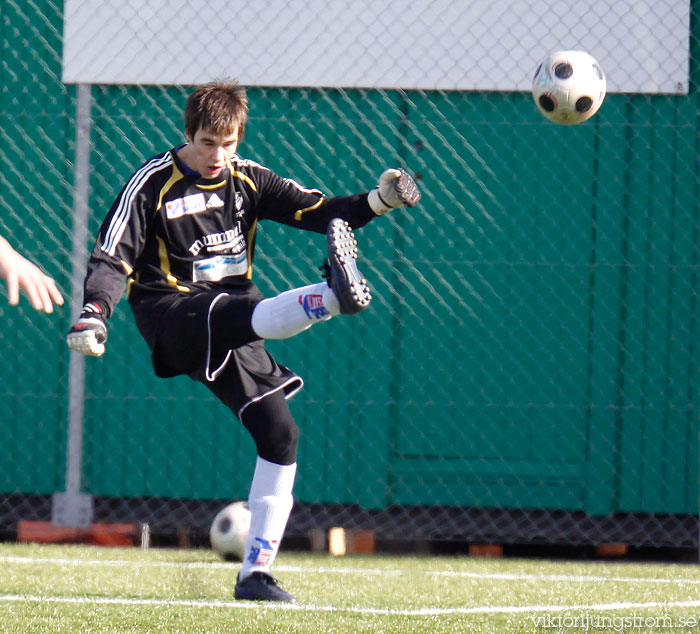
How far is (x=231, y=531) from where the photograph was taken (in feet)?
15.8

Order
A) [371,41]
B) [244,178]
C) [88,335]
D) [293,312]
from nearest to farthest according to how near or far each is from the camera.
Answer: [88,335] < [293,312] < [244,178] < [371,41]

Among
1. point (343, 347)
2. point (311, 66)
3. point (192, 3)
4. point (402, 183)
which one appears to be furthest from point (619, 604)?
point (192, 3)

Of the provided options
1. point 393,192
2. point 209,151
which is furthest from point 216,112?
point 393,192

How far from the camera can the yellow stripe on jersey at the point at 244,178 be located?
4.48 m

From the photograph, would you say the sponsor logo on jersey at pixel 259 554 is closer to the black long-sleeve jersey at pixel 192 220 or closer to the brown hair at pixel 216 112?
the black long-sleeve jersey at pixel 192 220

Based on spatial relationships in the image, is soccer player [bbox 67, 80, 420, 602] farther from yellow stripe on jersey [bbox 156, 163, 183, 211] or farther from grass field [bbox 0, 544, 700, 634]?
grass field [bbox 0, 544, 700, 634]

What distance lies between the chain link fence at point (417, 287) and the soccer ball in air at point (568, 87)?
137 centimetres

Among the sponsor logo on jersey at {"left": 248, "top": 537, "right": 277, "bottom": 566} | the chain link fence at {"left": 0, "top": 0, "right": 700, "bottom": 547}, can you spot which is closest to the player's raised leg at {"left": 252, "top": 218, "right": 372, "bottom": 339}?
the sponsor logo on jersey at {"left": 248, "top": 537, "right": 277, "bottom": 566}

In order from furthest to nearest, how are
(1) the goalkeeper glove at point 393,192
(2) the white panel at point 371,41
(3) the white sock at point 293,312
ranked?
(2) the white panel at point 371,41 → (1) the goalkeeper glove at point 393,192 → (3) the white sock at point 293,312

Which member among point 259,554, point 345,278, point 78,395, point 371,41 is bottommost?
point 259,554

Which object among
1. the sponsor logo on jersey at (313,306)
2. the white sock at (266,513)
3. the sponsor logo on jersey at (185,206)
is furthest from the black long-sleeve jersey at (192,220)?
the white sock at (266,513)

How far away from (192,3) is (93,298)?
10.7 ft

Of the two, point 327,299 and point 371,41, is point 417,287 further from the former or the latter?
point 327,299

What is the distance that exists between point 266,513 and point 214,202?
3.78 feet
